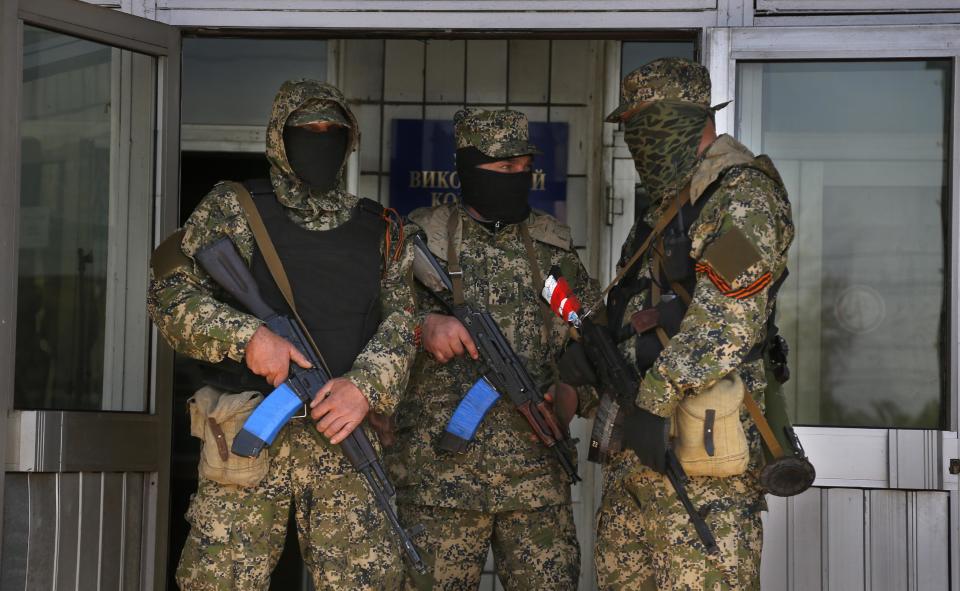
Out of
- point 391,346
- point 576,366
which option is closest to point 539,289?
point 576,366

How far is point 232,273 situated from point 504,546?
4.78 ft

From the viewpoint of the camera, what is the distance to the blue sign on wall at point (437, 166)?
20.4 ft

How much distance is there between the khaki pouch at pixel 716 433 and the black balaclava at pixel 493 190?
1.33m

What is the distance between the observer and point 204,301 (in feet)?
13.0

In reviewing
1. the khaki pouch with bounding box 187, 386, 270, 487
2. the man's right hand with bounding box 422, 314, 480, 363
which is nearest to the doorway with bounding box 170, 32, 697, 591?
the man's right hand with bounding box 422, 314, 480, 363

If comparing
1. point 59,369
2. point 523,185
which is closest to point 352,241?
point 523,185

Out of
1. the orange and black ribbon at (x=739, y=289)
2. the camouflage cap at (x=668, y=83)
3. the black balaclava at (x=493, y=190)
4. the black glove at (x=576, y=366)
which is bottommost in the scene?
the black glove at (x=576, y=366)

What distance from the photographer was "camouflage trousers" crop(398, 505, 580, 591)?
4.52m

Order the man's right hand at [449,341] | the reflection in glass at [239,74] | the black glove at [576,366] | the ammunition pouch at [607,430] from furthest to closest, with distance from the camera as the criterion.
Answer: the reflection in glass at [239,74], the man's right hand at [449,341], the black glove at [576,366], the ammunition pouch at [607,430]

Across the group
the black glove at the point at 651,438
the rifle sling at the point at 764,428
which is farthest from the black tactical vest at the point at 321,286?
the rifle sling at the point at 764,428

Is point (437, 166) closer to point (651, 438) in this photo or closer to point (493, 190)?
point (493, 190)

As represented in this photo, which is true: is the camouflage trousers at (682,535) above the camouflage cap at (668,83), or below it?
below

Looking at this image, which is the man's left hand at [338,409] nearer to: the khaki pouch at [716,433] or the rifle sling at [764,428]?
the khaki pouch at [716,433]

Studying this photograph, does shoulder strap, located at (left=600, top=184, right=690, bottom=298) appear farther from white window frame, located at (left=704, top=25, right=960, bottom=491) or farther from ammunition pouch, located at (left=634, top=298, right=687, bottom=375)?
white window frame, located at (left=704, top=25, right=960, bottom=491)
